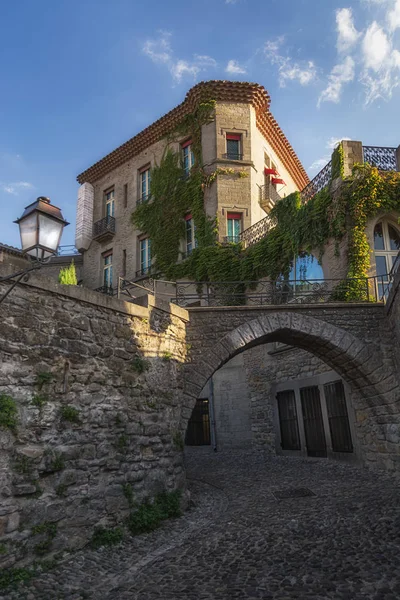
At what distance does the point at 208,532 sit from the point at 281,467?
5723mm

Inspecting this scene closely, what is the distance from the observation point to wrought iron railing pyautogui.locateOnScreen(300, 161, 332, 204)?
12664 mm

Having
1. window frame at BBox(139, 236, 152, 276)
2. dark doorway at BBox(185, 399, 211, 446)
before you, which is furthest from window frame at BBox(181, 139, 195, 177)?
dark doorway at BBox(185, 399, 211, 446)

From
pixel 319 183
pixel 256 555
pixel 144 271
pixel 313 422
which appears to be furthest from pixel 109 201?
pixel 256 555

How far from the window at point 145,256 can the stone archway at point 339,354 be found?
965 cm

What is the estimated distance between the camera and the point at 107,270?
19984 mm

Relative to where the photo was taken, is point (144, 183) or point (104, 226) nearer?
point (144, 183)

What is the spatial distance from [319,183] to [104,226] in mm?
10769

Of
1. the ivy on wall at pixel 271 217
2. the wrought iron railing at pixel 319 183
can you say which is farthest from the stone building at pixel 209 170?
the wrought iron railing at pixel 319 183

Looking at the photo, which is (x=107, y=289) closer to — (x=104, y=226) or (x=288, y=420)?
(x=104, y=226)

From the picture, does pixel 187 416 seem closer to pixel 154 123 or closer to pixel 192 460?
pixel 192 460

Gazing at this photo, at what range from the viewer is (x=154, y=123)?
62.2ft

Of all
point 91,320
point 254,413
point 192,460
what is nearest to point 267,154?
point 254,413

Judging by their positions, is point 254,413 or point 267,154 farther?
point 267,154

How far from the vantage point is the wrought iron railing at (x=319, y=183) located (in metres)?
12.7
